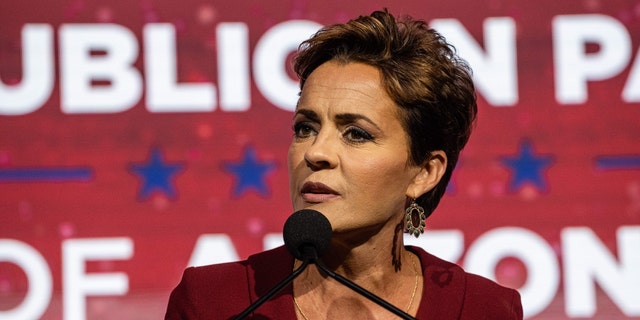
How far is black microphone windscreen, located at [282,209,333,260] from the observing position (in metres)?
1.49

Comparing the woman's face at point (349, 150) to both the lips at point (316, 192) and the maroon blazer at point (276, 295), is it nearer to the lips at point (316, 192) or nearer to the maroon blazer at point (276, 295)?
the lips at point (316, 192)

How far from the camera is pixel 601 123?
3.03 metres

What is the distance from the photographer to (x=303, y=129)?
185cm

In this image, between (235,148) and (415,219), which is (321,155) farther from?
(235,148)

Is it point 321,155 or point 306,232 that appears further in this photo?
point 321,155

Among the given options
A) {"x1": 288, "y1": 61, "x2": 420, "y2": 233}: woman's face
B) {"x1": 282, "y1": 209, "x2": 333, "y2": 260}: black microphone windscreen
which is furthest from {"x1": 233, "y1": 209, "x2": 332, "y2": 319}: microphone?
{"x1": 288, "y1": 61, "x2": 420, "y2": 233}: woman's face

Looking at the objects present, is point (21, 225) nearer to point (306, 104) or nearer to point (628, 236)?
point (306, 104)

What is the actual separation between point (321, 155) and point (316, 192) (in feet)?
0.21

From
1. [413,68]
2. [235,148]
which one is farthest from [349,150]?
[235,148]

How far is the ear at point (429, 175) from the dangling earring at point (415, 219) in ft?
0.11

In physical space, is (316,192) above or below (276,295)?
above

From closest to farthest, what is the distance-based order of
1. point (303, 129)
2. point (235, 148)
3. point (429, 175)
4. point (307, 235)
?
point (307, 235) < point (303, 129) < point (429, 175) < point (235, 148)

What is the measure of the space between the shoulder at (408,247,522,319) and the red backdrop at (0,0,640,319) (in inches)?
38.5

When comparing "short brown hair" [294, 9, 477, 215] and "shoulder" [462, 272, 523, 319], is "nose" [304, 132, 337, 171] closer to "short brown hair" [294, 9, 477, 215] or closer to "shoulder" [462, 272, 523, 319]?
"short brown hair" [294, 9, 477, 215]
